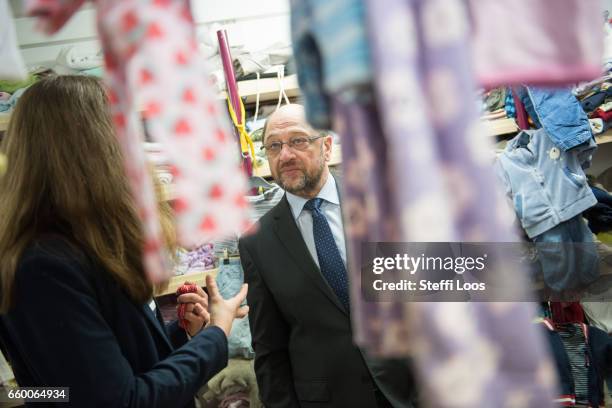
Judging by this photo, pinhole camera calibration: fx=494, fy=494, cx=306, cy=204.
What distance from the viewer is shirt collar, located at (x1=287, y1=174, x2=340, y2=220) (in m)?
1.52

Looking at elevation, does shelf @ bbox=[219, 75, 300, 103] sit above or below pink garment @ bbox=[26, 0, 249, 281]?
above

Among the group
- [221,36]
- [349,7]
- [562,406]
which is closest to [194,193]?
[349,7]

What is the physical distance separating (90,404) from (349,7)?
0.76m

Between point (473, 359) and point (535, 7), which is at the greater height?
point (535, 7)

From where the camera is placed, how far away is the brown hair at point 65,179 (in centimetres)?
86

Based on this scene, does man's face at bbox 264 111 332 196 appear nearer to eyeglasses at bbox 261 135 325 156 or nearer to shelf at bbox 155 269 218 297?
eyeglasses at bbox 261 135 325 156

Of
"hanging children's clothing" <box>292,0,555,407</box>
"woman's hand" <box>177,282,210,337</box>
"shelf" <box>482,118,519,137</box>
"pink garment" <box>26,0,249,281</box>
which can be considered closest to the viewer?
"hanging children's clothing" <box>292,0,555,407</box>

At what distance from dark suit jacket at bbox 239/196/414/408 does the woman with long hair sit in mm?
521

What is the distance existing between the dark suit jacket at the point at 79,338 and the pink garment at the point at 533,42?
0.73 m

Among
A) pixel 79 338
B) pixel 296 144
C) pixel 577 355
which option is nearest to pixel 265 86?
pixel 296 144

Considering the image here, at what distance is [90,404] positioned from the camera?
829 millimetres

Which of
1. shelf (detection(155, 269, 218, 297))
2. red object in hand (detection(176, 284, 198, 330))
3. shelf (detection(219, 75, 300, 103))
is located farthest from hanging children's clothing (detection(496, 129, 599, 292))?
red object in hand (detection(176, 284, 198, 330))

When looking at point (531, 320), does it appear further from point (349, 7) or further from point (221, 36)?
point (221, 36)

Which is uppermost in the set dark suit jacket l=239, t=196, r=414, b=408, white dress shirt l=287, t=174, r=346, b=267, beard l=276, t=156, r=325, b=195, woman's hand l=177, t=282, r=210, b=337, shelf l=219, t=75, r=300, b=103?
shelf l=219, t=75, r=300, b=103
